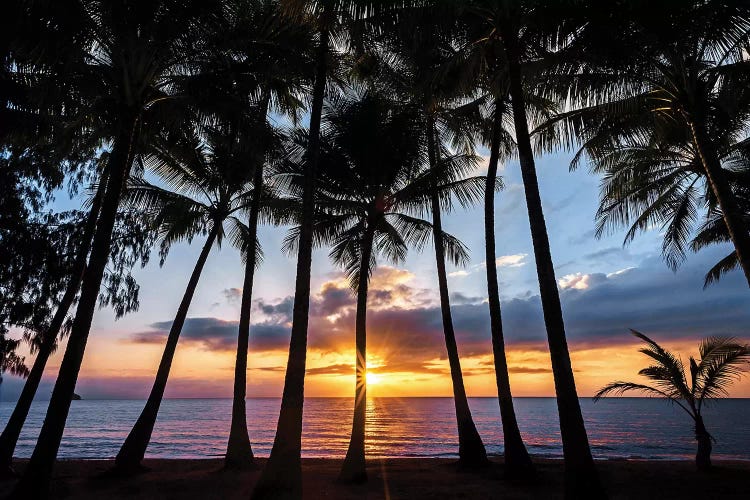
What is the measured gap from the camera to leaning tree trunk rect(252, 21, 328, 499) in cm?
771

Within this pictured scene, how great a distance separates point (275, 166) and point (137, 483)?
903cm

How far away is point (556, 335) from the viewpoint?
7.96 metres

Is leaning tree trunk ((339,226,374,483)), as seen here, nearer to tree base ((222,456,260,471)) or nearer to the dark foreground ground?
the dark foreground ground

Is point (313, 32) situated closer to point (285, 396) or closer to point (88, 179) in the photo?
point (285, 396)

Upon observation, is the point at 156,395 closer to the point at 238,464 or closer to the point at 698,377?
the point at 238,464

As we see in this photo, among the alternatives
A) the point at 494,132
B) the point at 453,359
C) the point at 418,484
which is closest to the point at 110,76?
the point at 494,132

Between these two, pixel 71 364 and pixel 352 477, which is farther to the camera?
pixel 352 477

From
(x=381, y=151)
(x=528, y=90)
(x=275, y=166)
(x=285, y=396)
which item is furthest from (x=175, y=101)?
(x=528, y=90)

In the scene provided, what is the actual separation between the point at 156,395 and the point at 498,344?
31.1 ft

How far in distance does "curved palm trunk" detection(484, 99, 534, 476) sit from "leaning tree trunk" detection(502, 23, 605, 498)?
9.50 ft

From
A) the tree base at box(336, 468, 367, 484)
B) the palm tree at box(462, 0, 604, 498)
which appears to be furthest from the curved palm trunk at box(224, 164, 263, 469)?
the palm tree at box(462, 0, 604, 498)

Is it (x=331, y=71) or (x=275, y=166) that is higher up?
(x=331, y=71)

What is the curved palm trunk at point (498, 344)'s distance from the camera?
1077 centimetres

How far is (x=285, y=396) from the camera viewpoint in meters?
8.34
